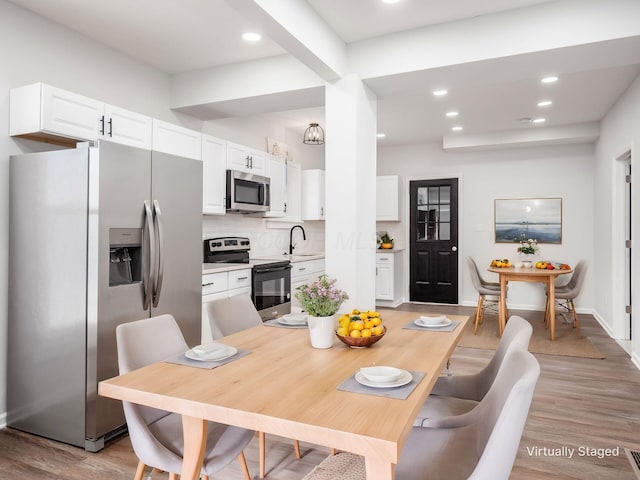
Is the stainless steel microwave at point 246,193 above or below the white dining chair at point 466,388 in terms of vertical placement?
above

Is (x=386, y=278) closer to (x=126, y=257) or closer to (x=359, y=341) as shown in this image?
(x=126, y=257)

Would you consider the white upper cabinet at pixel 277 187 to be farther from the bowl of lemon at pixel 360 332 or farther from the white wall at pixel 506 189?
the bowl of lemon at pixel 360 332

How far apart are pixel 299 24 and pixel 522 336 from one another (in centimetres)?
218

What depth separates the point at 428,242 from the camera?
7508mm

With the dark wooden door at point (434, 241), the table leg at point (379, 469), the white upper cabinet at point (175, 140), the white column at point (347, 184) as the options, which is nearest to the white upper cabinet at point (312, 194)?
the dark wooden door at point (434, 241)

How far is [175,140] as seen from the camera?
3.73m

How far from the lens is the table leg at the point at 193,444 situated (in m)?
1.47

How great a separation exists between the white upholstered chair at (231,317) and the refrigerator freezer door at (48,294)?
0.75 m

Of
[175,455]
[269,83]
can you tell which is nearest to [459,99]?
[269,83]

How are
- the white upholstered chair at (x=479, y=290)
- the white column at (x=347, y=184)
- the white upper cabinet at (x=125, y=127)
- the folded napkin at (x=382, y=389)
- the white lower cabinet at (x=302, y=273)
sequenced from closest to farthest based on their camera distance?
the folded napkin at (x=382, y=389), the white upper cabinet at (x=125, y=127), the white column at (x=347, y=184), the white lower cabinet at (x=302, y=273), the white upholstered chair at (x=479, y=290)

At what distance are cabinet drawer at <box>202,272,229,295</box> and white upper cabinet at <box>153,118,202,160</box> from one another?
41.2 inches

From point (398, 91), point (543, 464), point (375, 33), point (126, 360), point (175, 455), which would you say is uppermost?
point (375, 33)

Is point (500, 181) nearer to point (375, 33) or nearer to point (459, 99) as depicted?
point (459, 99)

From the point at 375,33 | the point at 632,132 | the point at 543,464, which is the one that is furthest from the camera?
the point at 632,132
